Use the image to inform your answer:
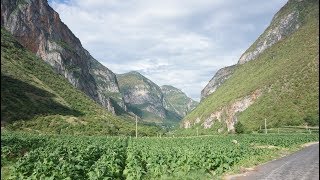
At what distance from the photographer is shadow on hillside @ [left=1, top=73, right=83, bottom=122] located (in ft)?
261

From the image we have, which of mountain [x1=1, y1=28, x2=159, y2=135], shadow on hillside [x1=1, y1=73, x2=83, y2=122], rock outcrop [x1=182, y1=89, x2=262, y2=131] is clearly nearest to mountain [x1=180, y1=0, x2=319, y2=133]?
rock outcrop [x1=182, y1=89, x2=262, y2=131]

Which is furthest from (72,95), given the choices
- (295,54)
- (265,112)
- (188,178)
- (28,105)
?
(188,178)

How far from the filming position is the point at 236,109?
186375mm

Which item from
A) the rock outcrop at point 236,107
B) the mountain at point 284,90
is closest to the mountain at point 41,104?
the mountain at point 284,90

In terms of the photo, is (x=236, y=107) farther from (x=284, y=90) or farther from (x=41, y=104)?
(x=41, y=104)

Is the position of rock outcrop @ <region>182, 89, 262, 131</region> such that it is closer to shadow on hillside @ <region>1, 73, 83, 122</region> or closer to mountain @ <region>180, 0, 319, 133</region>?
mountain @ <region>180, 0, 319, 133</region>

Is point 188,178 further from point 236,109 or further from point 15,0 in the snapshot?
point 15,0

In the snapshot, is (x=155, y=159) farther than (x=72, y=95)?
No

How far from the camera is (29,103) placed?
3531 inches

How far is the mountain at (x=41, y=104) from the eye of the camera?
269 ft

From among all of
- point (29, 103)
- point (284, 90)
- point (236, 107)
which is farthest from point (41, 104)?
point (236, 107)

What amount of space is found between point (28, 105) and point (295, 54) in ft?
379

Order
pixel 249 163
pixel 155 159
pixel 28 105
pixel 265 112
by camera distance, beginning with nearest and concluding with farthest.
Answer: pixel 155 159, pixel 249 163, pixel 28 105, pixel 265 112

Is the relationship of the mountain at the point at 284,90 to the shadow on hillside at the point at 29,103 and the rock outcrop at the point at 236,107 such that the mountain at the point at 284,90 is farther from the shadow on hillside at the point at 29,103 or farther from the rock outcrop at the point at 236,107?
the shadow on hillside at the point at 29,103
